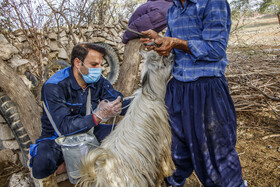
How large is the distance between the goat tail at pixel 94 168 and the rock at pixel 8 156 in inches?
103

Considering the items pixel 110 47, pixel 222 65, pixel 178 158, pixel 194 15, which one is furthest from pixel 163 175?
pixel 110 47

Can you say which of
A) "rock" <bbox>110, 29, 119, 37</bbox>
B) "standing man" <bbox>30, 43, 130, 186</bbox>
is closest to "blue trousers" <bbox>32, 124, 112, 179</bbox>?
"standing man" <bbox>30, 43, 130, 186</bbox>

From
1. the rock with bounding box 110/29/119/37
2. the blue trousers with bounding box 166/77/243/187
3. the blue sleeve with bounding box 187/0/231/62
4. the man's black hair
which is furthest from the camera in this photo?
the rock with bounding box 110/29/119/37

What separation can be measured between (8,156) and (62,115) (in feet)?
7.15

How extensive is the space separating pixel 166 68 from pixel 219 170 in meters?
0.89

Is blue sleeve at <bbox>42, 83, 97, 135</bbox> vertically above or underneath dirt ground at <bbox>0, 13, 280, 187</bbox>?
above

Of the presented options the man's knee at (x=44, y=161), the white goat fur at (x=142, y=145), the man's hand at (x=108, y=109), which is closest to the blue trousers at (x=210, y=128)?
the white goat fur at (x=142, y=145)

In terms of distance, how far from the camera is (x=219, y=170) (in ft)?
5.30

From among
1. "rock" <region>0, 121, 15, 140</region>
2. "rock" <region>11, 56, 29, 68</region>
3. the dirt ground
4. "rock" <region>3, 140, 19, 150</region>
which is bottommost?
the dirt ground

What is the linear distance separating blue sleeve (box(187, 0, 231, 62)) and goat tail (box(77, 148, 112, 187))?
970 millimetres

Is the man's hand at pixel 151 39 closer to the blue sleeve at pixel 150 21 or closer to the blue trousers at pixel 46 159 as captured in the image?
the blue sleeve at pixel 150 21

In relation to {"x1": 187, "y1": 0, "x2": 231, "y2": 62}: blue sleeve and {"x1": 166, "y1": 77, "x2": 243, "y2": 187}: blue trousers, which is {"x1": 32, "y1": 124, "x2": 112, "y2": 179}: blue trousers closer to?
{"x1": 166, "y1": 77, "x2": 243, "y2": 187}: blue trousers

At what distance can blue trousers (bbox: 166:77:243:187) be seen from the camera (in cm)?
160

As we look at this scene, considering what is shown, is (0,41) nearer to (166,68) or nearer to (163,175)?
(166,68)
